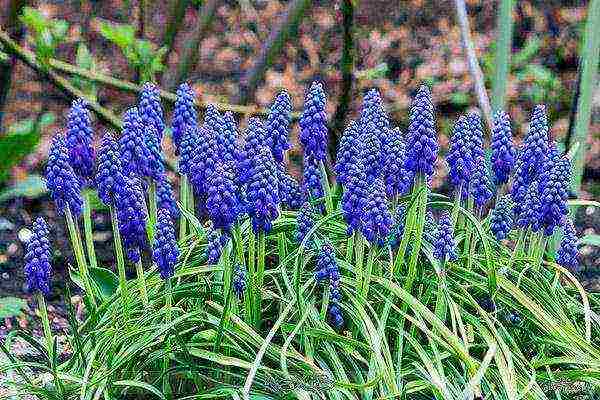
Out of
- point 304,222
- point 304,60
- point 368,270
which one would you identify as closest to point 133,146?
point 304,222

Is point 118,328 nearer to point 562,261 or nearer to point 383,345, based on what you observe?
point 383,345

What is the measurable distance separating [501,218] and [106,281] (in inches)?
55.5

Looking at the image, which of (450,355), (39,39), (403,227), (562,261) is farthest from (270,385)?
(39,39)

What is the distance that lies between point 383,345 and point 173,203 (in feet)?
3.22

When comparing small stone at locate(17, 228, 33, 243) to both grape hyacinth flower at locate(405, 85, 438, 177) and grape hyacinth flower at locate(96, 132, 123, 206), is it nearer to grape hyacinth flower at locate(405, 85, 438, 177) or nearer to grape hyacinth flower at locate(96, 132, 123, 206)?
grape hyacinth flower at locate(96, 132, 123, 206)

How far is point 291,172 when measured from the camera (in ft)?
21.8

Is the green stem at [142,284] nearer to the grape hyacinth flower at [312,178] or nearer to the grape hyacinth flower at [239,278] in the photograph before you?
the grape hyacinth flower at [239,278]

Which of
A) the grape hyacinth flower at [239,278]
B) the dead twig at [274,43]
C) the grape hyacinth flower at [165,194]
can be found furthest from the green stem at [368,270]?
the dead twig at [274,43]

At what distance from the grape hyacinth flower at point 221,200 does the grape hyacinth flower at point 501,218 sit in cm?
101

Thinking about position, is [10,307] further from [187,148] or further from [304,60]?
[304,60]

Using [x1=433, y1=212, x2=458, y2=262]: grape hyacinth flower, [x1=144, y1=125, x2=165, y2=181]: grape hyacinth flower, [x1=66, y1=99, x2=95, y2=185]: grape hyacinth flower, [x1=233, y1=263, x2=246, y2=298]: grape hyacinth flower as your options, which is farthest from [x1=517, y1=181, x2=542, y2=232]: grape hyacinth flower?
[x1=66, y1=99, x2=95, y2=185]: grape hyacinth flower

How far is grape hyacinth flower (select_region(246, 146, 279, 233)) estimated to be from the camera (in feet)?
9.61

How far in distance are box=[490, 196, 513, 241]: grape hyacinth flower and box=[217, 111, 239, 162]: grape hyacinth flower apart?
34.6 inches

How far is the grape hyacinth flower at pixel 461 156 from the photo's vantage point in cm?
326
